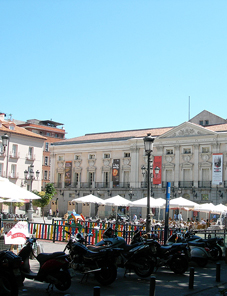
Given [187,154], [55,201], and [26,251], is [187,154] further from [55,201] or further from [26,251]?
[26,251]

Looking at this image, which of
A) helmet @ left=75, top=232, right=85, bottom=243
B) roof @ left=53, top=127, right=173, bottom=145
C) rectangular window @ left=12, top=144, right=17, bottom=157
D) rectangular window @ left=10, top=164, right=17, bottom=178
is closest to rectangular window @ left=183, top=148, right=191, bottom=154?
roof @ left=53, top=127, right=173, bottom=145

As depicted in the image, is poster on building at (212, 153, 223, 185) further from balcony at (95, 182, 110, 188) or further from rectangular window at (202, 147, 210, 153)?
balcony at (95, 182, 110, 188)

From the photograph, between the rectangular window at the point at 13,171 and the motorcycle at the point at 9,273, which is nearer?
the motorcycle at the point at 9,273

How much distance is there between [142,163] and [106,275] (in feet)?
143

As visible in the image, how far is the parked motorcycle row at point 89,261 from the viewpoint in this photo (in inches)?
325

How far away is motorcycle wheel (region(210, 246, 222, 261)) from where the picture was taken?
50.7ft

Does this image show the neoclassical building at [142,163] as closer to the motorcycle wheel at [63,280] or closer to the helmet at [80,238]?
the helmet at [80,238]

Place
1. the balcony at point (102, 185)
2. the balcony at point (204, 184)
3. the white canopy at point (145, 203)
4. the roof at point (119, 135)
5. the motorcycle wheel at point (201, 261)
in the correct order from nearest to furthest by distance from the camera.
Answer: the motorcycle wheel at point (201, 261) → the white canopy at point (145, 203) → the balcony at point (204, 184) → the balcony at point (102, 185) → the roof at point (119, 135)

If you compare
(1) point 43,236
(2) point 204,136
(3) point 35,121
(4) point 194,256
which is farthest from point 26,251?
(3) point 35,121

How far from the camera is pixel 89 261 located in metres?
10.1

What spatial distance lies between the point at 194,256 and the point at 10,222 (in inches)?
251

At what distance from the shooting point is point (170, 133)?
52.0 m

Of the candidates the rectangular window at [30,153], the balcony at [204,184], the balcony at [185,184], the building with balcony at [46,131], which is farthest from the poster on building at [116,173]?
the building with balcony at [46,131]

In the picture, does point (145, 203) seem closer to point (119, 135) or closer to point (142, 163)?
point (142, 163)
